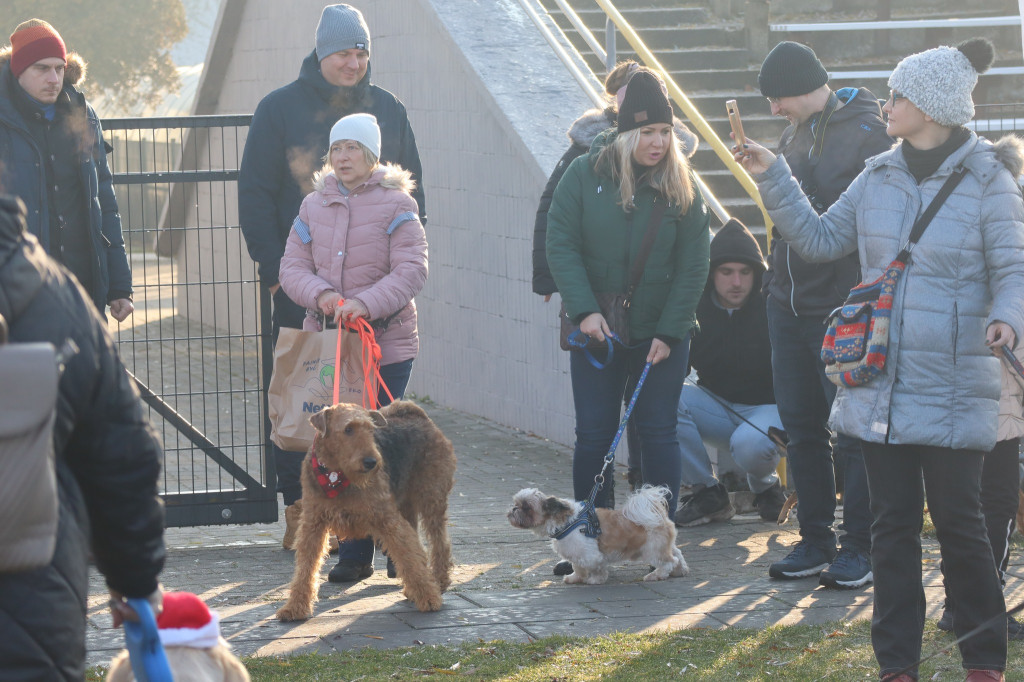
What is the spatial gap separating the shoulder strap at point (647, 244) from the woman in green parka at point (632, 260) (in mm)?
23

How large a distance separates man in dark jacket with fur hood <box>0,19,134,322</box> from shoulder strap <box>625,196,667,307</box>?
7.60 feet

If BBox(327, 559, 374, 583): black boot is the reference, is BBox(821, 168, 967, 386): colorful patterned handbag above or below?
above

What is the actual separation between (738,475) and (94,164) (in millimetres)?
3832

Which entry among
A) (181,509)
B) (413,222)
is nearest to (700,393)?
(413,222)

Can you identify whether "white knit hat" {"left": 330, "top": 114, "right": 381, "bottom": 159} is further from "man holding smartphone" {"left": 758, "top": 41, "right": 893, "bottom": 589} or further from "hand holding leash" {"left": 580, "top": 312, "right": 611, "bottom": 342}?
"man holding smartphone" {"left": 758, "top": 41, "right": 893, "bottom": 589}

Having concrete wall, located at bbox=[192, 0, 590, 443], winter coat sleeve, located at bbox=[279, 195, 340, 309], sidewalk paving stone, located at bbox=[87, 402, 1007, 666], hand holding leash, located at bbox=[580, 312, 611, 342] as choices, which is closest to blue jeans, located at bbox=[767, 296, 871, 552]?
sidewalk paving stone, located at bbox=[87, 402, 1007, 666]

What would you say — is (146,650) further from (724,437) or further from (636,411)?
(724,437)

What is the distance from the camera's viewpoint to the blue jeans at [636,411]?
5.84 metres

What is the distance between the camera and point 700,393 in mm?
7258

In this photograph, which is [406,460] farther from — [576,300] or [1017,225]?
[1017,225]

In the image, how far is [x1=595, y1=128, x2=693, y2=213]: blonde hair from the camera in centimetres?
570

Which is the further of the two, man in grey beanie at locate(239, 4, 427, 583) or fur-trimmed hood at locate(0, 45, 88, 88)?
man in grey beanie at locate(239, 4, 427, 583)

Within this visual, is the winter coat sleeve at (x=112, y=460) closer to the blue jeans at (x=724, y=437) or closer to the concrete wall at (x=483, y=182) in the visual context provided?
the blue jeans at (x=724, y=437)

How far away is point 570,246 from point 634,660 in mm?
1971
